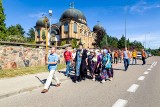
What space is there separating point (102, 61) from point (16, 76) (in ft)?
15.4

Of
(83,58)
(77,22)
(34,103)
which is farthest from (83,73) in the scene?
(77,22)

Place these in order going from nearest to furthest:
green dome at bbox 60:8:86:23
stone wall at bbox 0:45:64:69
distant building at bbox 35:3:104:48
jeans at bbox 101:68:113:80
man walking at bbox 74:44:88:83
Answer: man walking at bbox 74:44:88:83, jeans at bbox 101:68:113:80, stone wall at bbox 0:45:64:69, distant building at bbox 35:3:104:48, green dome at bbox 60:8:86:23

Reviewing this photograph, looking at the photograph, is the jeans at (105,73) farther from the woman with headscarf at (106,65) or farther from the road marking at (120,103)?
the road marking at (120,103)

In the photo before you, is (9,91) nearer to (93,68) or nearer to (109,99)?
(109,99)

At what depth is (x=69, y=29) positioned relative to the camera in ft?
227

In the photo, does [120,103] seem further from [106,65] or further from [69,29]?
[69,29]

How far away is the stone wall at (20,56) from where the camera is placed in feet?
44.6

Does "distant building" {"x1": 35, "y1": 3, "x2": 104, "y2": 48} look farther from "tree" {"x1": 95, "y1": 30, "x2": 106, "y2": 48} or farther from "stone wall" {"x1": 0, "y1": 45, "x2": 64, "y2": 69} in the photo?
"stone wall" {"x1": 0, "y1": 45, "x2": 64, "y2": 69}

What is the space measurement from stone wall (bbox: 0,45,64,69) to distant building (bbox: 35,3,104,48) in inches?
1915

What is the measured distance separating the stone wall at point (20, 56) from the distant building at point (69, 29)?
48.6m

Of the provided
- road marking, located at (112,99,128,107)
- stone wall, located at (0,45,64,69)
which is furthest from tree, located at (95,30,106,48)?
road marking, located at (112,99,128,107)

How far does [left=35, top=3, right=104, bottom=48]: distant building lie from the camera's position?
69.7m

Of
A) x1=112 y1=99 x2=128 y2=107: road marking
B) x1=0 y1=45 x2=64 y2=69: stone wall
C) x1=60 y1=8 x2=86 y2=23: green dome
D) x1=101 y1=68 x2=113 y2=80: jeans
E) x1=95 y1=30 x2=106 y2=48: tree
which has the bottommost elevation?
x1=112 y1=99 x2=128 y2=107: road marking

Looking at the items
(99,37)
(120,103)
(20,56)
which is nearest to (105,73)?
(120,103)
